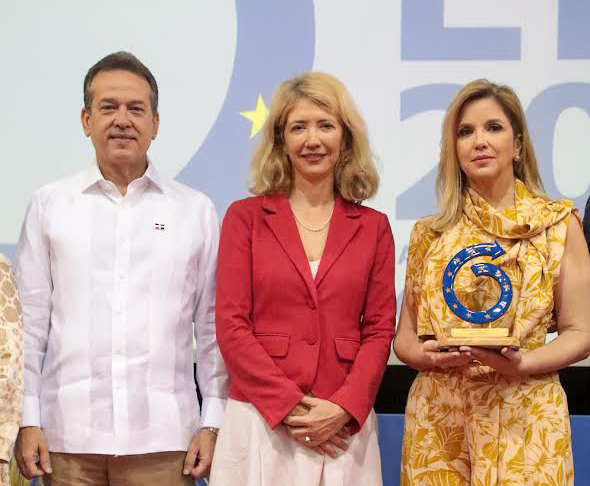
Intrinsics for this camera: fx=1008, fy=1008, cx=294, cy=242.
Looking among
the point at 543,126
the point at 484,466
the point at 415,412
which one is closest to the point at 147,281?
the point at 415,412

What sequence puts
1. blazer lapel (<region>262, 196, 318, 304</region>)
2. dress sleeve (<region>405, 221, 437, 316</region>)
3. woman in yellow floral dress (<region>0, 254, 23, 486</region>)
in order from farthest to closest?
dress sleeve (<region>405, 221, 437, 316</region>) < blazer lapel (<region>262, 196, 318, 304</region>) < woman in yellow floral dress (<region>0, 254, 23, 486</region>)

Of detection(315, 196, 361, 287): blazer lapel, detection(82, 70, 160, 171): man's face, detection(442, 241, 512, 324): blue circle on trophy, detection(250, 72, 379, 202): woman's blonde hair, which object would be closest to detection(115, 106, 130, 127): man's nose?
detection(82, 70, 160, 171): man's face

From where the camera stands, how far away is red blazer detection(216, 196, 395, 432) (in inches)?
109

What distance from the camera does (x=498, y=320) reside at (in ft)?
9.03

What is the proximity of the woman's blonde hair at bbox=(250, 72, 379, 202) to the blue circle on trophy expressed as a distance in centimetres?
44

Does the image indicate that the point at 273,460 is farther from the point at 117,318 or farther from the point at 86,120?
the point at 86,120

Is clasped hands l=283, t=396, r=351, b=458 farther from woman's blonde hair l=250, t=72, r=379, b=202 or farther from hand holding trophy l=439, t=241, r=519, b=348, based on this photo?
woman's blonde hair l=250, t=72, r=379, b=202

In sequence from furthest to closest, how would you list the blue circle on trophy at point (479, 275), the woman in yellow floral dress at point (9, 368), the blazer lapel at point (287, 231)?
the blazer lapel at point (287, 231), the blue circle on trophy at point (479, 275), the woman in yellow floral dress at point (9, 368)

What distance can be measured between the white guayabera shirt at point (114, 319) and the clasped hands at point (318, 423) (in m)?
0.32

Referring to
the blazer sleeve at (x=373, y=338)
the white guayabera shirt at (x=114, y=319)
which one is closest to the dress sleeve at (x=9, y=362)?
the white guayabera shirt at (x=114, y=319)

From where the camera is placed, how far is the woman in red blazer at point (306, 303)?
2771mm

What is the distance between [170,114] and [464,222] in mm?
1535

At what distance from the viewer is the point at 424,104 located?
A: 13.0 feet

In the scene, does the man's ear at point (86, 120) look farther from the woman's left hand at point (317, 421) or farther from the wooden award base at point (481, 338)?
the wooden award base at point (481, 338)
